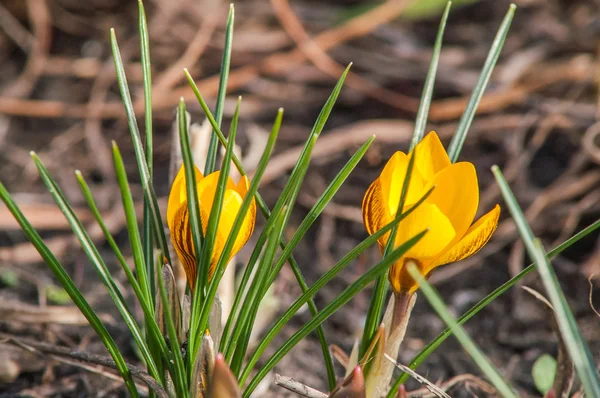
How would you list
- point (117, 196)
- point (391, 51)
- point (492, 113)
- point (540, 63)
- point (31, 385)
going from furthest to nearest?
point (391, 51), point (540, 63), point (492, 113), point (117, 196), point (31, 385)

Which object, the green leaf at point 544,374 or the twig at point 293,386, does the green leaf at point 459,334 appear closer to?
the twig at point 293,386

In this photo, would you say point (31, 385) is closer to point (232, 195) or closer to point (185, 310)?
point (185, 310)

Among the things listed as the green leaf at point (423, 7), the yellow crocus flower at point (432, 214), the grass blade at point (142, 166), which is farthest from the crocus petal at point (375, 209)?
the green leaf at point (423, 7)

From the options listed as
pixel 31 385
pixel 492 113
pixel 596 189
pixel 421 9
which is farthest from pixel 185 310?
pixel 421 9

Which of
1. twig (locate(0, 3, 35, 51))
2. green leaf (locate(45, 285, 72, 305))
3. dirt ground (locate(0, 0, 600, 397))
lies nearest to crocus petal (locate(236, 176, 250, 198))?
dirt ground (locate(0, 0, 600, 397))

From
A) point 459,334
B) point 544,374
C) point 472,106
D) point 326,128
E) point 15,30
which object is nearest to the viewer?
Answer: point 459,334

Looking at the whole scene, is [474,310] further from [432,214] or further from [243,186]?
[243,186]

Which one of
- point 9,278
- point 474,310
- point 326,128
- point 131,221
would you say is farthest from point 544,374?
point 326,128
